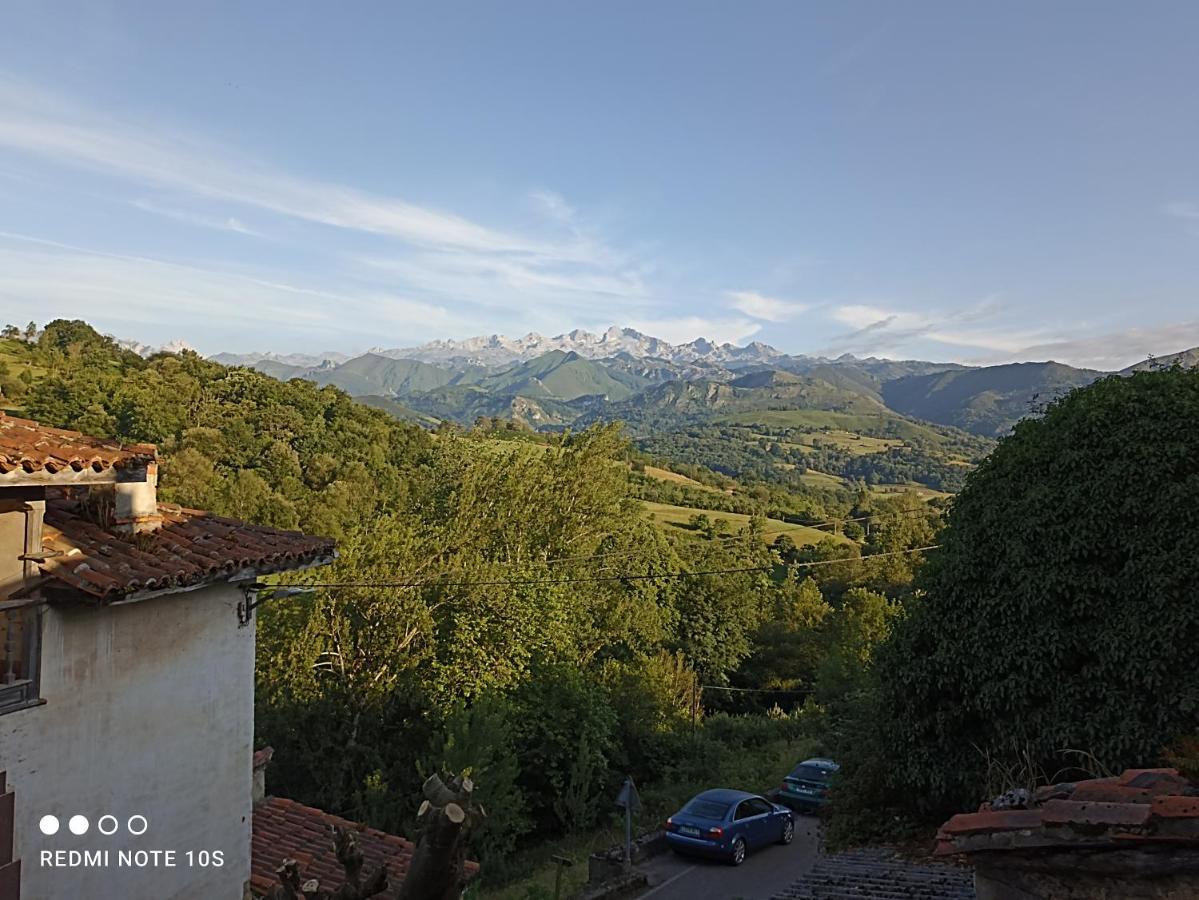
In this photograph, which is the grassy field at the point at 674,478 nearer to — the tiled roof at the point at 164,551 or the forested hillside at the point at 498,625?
the forested hillside at the point at 498,625

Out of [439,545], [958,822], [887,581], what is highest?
[958,822]

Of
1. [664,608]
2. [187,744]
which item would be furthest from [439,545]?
[187,744]

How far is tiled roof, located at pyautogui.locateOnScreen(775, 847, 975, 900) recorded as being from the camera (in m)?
8.07

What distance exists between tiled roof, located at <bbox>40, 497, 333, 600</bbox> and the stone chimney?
10 cm

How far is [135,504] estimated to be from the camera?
6938mm

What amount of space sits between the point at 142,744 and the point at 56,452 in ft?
8.08

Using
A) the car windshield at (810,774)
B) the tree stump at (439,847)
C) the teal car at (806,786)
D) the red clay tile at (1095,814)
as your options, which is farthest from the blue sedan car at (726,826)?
the tree stump at (439,847)

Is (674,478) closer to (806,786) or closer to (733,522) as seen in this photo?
(733,522)

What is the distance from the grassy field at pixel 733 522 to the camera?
255 ft

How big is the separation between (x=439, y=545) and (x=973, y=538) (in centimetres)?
1831

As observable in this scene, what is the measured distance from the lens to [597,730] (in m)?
22.6

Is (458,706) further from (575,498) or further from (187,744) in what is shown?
(187,744)

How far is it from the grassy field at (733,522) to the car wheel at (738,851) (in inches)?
2276

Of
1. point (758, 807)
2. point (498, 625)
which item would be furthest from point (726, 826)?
point (498, 625)
